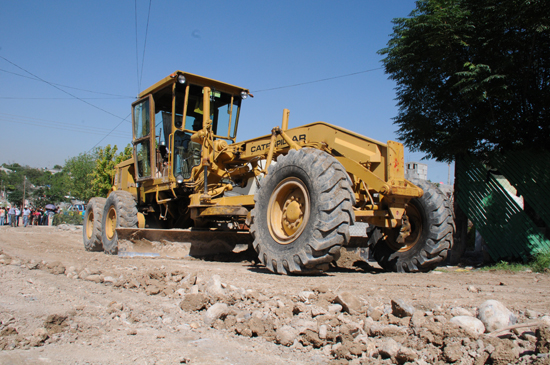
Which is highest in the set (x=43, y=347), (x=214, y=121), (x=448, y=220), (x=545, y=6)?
(x=545, y=6)

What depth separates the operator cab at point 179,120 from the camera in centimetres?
798

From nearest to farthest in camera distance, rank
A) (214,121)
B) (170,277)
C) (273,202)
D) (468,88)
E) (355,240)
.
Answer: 1. (170,277)
2. (273,202)
3. (355,240)
4. (468,88)
5. (214,121)

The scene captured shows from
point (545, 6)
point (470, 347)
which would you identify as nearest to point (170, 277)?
point (470, 347)

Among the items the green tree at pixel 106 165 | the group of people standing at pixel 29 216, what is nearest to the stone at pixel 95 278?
the green tree at pixel 106 165

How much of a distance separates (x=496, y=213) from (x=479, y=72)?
294 centimetres

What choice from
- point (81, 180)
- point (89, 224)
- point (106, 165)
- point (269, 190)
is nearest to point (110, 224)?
point (89, 224)

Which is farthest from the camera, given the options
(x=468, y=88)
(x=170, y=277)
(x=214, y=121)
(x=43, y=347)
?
(x=214, y=121)

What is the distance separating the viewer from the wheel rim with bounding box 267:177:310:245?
16.4 feet

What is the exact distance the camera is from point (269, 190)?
5492 millimetres

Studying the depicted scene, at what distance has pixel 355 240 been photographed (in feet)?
23.4

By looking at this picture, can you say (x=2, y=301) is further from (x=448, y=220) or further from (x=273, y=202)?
(x=448, y=220)

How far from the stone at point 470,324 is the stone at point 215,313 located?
172 cm

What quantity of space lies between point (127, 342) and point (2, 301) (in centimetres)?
165

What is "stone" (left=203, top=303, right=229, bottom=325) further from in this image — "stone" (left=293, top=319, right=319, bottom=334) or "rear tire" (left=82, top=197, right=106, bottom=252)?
"rear tire" (left=82, top=197, right=106, bottom=252)
